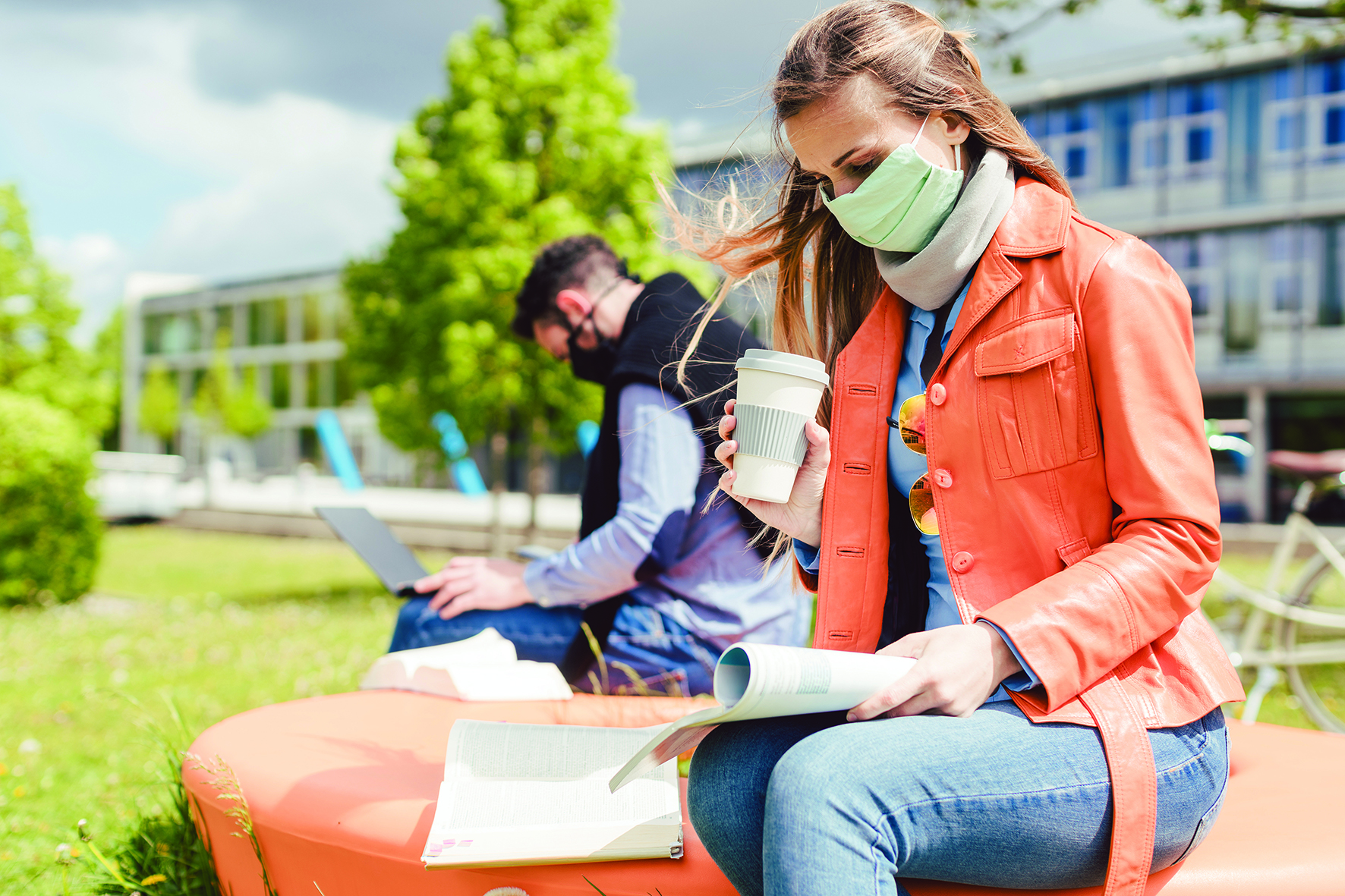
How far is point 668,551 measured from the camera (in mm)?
2611

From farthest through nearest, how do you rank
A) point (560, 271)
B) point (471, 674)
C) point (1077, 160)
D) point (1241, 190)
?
1. point (1077, 160)
2. point (1241, 190)
3. point (560, 271)
4. point (471, 674)

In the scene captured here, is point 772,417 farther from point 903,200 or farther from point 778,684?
point 778,684

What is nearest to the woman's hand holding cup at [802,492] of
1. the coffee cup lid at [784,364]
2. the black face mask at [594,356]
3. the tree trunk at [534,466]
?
the coffee cup lid at [784,364]

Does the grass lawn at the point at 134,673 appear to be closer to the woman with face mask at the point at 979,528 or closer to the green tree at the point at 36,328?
the woman with face mask at the point at 979,528

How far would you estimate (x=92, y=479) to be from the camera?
9.38 metres

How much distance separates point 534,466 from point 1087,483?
1001 centimetres

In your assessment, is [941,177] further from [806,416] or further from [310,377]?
[310,377]

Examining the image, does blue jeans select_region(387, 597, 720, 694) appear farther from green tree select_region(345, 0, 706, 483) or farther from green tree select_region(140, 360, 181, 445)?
green tree select_region(140, 360, 181, 445)

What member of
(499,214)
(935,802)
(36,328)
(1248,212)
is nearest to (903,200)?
(935,802)

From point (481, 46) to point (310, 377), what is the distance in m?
34.3

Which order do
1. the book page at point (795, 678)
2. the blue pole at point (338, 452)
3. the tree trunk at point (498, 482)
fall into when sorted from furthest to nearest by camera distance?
the blue pole at point (338, 452), the tree trunk at point (498, 482), the book page at point (795, 678)

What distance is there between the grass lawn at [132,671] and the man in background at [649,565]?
0.98 m

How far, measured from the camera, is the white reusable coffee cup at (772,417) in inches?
58.3

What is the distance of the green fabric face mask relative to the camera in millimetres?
1506
